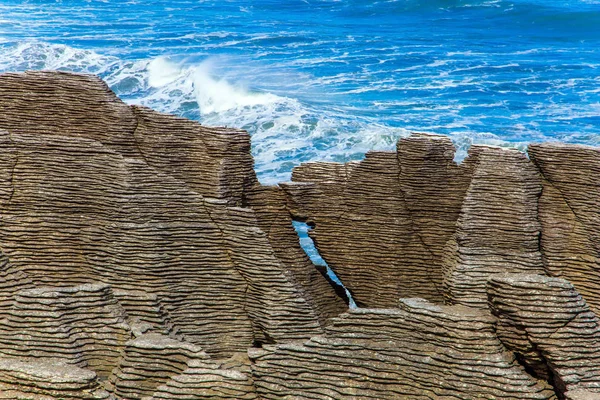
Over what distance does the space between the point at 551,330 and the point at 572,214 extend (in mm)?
3998

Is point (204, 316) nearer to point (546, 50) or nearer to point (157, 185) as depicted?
point (157, 185)

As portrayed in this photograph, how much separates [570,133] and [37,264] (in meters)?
27.7

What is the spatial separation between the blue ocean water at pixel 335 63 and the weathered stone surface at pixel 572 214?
15981 mm

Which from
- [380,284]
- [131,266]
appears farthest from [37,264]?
[380,284]

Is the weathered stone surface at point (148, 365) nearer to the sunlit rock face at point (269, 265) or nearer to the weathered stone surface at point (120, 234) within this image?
the sunlit rock face at point (269, 265)

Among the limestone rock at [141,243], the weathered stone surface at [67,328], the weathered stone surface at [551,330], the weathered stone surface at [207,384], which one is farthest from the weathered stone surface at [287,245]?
the weathered stone surface at [551,330]

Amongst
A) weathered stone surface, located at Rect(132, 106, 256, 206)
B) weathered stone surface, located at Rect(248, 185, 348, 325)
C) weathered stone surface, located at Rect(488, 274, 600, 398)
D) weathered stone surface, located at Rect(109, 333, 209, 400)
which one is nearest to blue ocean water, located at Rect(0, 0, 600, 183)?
weathered stone surface, located at Rect(248, 185, 348, 325)

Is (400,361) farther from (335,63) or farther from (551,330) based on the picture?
(335,63)

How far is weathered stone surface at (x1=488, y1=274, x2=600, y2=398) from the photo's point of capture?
489 inches

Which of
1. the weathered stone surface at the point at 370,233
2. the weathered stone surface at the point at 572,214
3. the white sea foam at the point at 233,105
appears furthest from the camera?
the white sea foam at the point at 233,105

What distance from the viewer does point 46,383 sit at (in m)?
12.6

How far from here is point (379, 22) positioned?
2446 inches

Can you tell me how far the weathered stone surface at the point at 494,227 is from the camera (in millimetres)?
15477

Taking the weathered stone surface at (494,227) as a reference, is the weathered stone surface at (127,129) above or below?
above
